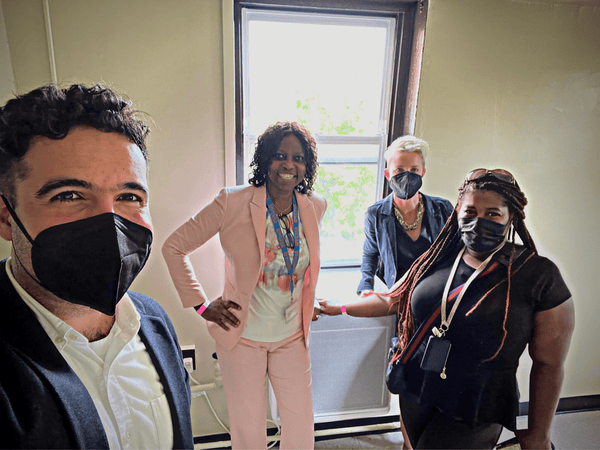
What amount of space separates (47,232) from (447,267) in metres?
0.97

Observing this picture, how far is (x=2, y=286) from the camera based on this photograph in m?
0.65

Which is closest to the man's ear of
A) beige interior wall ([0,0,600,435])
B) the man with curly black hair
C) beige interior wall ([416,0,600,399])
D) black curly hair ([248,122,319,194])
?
the man with curly black hair

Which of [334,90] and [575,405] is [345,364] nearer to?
[575,405]

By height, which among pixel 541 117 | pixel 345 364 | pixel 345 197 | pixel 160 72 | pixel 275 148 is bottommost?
pixel 345 364

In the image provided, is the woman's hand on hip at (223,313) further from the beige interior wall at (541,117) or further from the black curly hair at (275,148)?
the beige interior wall at (541,117)

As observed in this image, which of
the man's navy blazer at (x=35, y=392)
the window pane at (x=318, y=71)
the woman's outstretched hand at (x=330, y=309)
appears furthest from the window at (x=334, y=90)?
the man's navy blazer at (x=35, y=392)

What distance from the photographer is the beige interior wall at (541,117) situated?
1.07 meters

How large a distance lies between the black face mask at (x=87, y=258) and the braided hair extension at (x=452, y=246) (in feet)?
2.66

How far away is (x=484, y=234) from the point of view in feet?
3.09

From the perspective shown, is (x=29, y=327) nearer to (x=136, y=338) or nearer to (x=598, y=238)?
(x=136, y=338)

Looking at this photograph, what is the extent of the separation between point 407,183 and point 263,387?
969mm

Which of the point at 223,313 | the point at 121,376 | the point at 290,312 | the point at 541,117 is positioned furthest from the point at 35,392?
the point at 541,117

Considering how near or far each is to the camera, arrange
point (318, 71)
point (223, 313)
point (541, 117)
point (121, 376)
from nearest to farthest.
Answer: point (121, 376), point (541, 117), point (223, 313), point (318, 71)

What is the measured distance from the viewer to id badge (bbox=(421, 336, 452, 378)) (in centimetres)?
99
